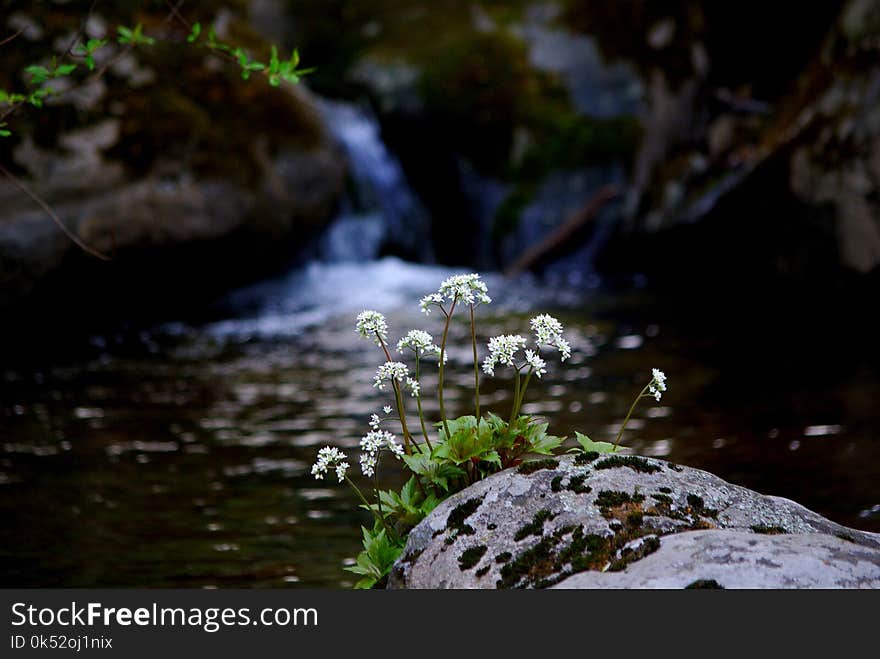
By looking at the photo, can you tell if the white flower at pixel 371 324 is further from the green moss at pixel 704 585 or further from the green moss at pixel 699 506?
the green moss at pixel 704 585

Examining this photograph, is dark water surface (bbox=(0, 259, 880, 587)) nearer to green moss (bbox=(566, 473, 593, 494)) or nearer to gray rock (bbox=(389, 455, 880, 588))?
gray rock (bbox=(389, 455, 880, 588))

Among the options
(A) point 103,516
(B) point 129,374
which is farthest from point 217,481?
(B) point 129,374

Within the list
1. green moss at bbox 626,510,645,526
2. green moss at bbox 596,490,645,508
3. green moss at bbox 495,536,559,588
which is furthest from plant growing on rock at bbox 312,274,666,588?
green moss at bbox 495,536,559,588

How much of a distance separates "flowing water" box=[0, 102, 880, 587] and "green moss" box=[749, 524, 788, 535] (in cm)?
237

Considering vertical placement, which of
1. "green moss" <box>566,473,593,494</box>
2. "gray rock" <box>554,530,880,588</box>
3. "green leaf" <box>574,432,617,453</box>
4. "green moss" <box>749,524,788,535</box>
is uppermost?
"green leaf" <box>574,432,617,453</box>

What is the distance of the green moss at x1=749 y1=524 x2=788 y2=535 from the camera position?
3.35m

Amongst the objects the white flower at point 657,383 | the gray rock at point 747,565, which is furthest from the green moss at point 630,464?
the gray rock at point 747,565

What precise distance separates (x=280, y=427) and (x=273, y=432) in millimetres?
154

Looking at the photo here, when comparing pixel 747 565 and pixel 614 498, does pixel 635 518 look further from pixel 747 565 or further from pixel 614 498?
pixel 747 565

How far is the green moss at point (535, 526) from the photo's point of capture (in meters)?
3.41

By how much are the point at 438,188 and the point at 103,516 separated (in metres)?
15.4

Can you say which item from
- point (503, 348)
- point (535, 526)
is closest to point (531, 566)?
point (535, 526)

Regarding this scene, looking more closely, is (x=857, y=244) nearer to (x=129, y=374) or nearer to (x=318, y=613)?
(x=129, y=374)

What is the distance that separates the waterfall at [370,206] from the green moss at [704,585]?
1594 centimetres
